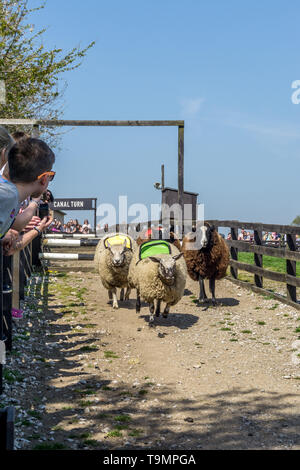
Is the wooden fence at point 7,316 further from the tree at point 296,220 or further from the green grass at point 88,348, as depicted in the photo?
the tree at point 296,220

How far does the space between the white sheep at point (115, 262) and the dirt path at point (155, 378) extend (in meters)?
0.48

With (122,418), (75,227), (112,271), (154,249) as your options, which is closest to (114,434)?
(122,418)

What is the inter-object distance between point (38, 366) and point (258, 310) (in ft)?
18.4

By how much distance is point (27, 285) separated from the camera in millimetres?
12336

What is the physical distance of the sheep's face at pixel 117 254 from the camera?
34.8ft

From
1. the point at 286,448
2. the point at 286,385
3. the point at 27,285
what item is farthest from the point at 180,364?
the point at 27,285

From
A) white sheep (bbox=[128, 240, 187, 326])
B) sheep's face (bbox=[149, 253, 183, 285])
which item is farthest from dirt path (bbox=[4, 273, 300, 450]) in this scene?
sheep's face (bbox=[149, 253, 183, 285])

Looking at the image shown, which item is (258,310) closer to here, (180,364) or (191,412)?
(180,364)

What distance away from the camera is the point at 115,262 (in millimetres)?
10602

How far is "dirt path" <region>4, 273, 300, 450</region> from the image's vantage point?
4.68m

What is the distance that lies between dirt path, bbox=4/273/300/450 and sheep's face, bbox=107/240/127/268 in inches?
35.9

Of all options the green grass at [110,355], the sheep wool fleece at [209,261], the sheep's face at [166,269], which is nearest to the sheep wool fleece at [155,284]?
the sheep's face at [166,269]

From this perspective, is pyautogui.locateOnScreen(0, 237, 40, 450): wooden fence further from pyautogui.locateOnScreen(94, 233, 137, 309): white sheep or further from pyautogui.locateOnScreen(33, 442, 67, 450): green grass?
pyautogui.locateOnScreen(94, 233, 137, 309): white sheep

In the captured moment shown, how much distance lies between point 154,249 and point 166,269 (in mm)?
883
